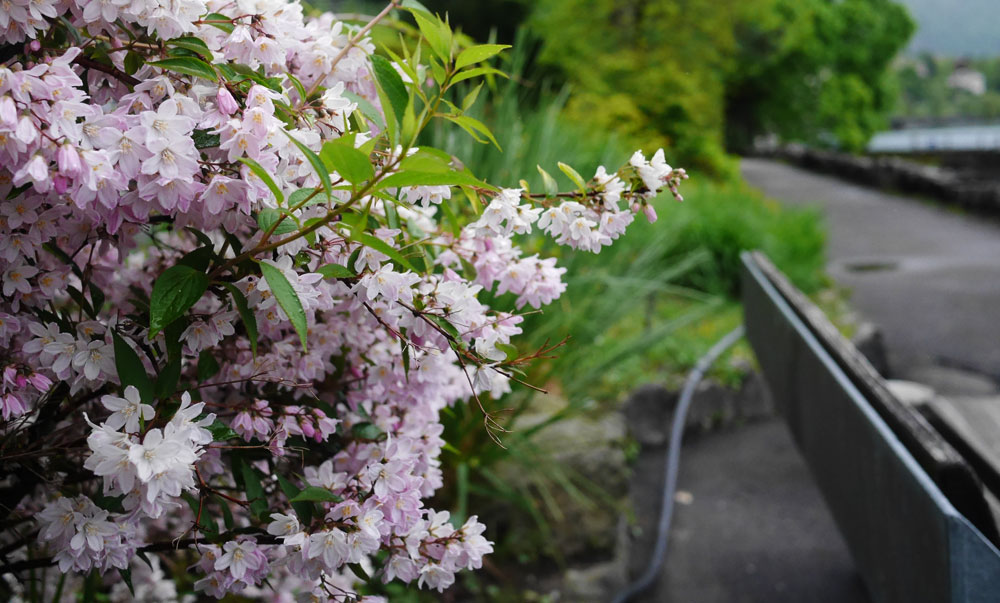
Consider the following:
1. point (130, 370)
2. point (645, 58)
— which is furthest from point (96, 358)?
point (645, 58)

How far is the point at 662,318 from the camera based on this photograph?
5.01 metres

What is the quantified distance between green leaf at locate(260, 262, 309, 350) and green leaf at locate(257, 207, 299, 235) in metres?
0.06

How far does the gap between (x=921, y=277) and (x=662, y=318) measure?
3707 millimetres

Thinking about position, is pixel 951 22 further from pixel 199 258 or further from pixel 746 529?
pixel 199 258

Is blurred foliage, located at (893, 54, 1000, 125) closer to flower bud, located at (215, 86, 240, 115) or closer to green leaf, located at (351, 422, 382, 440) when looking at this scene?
green leaf, located at (351, 422, 382, 440)

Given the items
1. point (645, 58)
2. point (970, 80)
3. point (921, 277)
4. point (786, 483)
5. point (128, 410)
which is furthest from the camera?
point (970, 80)

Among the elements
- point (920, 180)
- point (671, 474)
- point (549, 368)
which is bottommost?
point (920, 180)

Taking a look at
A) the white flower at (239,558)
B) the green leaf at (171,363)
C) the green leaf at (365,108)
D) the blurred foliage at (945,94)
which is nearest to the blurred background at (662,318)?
the green leaf at (365,108)

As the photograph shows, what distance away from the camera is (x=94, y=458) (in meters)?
0.79

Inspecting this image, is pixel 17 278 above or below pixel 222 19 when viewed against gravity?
below

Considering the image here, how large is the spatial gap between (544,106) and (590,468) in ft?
5.54

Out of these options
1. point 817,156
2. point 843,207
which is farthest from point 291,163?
point 817,156

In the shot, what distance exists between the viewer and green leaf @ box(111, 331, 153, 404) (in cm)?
86

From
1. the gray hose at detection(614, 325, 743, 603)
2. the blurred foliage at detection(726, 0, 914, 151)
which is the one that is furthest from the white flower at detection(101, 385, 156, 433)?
the blurred foliage at detection(726, 0, 914, 151)
